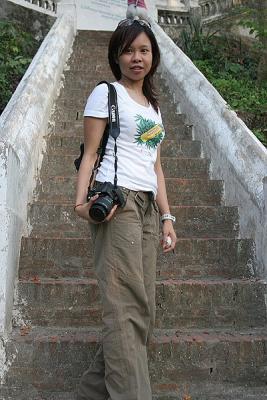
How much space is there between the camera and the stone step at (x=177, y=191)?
4.58 metres

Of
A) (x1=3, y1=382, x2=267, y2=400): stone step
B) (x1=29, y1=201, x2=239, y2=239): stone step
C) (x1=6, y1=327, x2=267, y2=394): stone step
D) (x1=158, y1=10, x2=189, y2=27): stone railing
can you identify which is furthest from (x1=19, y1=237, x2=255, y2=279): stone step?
(x1=158, y1=10, x2=189, y2=27): stone railing

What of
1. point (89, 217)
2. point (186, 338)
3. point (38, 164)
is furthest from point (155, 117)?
point (38, 164)

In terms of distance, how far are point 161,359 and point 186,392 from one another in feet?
0.72

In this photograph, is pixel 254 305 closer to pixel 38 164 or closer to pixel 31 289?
pixel 31 289

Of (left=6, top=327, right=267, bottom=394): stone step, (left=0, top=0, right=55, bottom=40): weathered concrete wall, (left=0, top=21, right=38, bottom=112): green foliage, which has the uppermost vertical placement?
(left=0, top=0, right=55, bottom=40): weathered concrete wall

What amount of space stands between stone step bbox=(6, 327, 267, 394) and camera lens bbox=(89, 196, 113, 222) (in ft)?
3.44

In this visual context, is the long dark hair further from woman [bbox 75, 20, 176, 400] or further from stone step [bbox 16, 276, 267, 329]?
stone step [bbox 16, 276, 267, 329]

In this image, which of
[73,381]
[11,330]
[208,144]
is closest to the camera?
[73,381]

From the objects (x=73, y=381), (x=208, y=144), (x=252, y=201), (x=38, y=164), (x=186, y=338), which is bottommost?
(x=73, y=381)

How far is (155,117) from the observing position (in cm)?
258

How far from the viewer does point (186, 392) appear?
2.97 m

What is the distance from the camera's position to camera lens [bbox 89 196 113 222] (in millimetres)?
2254

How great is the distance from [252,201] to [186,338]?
1.25 metres

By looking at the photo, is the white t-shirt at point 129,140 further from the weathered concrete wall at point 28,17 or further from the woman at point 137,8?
the weathered concrete wall at point 28,17
